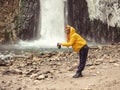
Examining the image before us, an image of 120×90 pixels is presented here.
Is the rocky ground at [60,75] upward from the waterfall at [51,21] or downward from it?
downward

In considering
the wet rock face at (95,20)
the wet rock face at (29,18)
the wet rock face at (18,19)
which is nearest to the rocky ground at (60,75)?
the wet rock face at (95,20)

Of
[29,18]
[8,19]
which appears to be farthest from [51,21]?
[8,19]

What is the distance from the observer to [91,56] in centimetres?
1977

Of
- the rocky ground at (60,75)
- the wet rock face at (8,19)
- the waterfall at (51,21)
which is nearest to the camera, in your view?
the rocky ground at (60,75)

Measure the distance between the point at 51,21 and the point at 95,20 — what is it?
5.70 metres

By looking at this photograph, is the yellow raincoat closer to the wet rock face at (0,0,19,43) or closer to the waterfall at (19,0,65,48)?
the waterfall at (19,0,65,48)

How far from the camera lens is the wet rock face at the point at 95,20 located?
31.7 meters

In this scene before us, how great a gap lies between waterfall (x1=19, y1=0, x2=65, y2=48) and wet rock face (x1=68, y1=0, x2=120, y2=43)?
117cm

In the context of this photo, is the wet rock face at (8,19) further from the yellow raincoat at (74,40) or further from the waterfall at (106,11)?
the yellow raincoat at (74,40)

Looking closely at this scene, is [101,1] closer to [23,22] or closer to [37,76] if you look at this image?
[23,22]

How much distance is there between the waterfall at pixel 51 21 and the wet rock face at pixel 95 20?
117 centimetres

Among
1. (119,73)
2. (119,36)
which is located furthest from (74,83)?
(119,36)

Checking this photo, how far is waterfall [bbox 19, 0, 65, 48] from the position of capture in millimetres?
37156

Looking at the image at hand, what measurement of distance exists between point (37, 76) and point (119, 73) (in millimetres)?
2967
